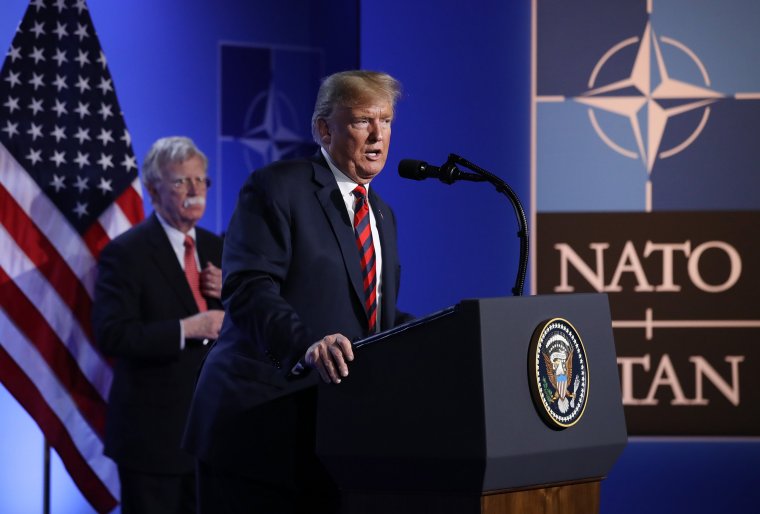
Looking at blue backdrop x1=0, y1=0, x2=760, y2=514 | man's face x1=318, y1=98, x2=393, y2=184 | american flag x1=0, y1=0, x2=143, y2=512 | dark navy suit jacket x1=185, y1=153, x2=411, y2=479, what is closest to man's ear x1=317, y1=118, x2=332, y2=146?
man's face x1=318, y1=98, x2=393, y2=184

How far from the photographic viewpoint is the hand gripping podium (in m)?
1.81

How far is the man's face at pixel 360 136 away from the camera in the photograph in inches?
92.7

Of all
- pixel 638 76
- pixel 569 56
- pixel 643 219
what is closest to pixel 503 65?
pixel 569 56

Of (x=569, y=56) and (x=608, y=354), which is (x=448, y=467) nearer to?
(x=608, y=354)

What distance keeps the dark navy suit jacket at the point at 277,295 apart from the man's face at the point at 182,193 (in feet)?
6.10

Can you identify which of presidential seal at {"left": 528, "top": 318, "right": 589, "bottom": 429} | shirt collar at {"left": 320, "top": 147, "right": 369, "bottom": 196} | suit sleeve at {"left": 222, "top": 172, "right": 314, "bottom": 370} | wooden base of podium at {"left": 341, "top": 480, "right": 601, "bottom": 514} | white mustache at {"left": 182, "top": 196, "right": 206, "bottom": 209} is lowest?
wooden base of podium at {"left": 341, "top": 480, "right": 601, "bottom": 514}

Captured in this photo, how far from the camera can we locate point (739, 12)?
4.30m

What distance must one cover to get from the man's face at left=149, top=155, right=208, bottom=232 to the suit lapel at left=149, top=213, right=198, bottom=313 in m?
0.10

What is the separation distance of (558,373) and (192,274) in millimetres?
2470

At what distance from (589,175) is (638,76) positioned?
17.3 inches

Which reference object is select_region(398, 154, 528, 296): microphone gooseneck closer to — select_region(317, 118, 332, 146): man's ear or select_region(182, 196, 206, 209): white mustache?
select_region(317, 118, 332, 146): man's ear

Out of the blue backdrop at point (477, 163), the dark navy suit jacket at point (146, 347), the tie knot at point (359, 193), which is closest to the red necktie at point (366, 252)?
the tie knot at point (359, 193)

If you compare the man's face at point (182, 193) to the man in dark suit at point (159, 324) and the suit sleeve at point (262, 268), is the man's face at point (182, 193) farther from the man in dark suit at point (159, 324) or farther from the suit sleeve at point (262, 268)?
the suit sleeve at point (262, 268)

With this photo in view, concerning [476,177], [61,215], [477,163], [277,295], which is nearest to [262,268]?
[277,295]
